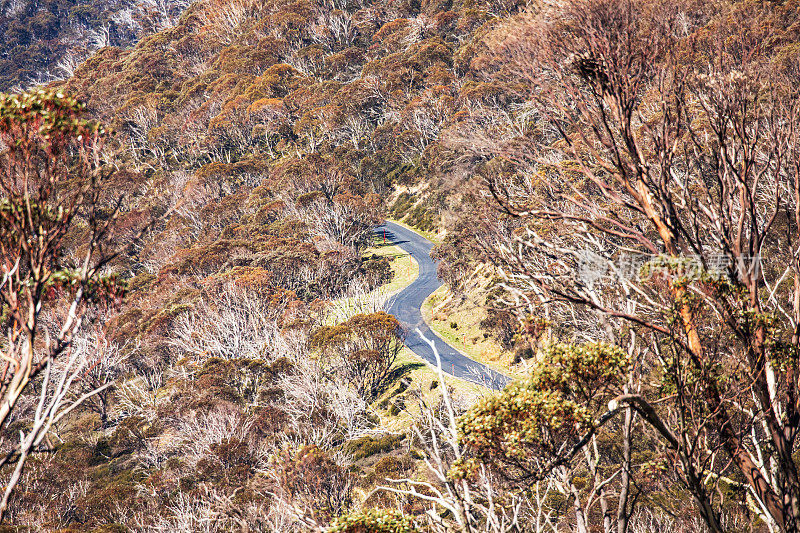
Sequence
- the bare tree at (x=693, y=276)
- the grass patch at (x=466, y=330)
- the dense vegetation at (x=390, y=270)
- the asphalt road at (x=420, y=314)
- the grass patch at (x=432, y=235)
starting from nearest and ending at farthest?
the bare tree at (x=693, y=276), the dense vegetation at (x=390, y=270), the asphalt road at (x=420, y=314), the grass patch at (x=466, y=330), the grass patch at (x=432, y=235)

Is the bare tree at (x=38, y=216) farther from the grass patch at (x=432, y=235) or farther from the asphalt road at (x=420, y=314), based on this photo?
the grass patch at (x=432, y=235)

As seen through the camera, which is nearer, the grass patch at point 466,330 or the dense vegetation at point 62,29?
the grass patch at point 466,330

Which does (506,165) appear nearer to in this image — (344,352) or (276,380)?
(344,352)

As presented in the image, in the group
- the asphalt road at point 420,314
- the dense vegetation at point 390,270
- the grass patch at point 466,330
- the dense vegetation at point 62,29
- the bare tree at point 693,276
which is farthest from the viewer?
the dense vegetation at point 62,29

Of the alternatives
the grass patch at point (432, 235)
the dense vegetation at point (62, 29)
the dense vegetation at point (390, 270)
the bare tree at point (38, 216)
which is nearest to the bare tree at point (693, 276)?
the dense vegetation at point (390, 270)

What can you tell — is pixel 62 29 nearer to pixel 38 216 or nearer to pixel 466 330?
pixel 466 330

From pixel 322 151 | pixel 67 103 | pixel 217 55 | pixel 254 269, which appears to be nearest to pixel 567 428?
pixel 67 103
